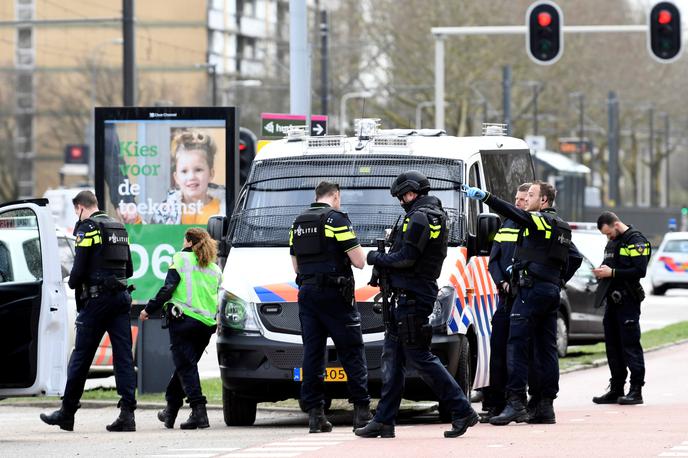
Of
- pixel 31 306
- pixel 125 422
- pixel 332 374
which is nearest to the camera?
pixel 31 306

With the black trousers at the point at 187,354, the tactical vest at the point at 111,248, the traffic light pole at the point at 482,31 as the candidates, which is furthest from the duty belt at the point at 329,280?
the traffic light pole at the point at 482,31

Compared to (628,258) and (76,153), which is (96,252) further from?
(76,153)

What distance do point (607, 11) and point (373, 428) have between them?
191ft

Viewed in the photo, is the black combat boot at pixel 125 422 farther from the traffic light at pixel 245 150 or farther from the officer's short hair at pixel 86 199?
the traffic light at pixel 245 150

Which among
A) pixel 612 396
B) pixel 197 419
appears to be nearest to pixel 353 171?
pixel 197 419

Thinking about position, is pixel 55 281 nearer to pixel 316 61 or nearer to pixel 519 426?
pixel 519 426

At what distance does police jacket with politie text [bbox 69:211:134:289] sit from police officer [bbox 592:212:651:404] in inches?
173

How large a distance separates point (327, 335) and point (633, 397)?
380 centimetres

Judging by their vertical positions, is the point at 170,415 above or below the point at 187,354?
below

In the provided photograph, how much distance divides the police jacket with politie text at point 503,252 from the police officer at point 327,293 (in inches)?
56.1

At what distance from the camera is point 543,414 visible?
41.4 feet

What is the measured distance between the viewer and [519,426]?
40.7 ft

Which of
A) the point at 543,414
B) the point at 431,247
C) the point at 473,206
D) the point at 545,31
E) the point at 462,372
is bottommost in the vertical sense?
the point at 543,414

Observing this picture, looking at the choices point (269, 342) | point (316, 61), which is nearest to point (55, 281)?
point (269, 342)
